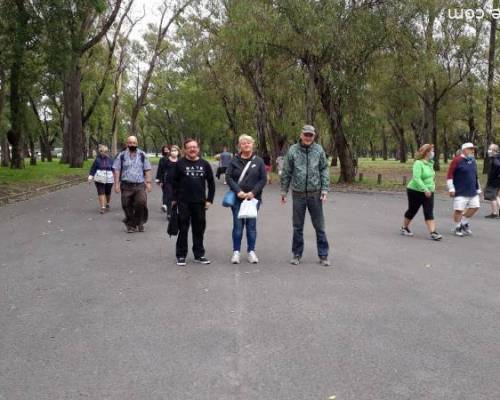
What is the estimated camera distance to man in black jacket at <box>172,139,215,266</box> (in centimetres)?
733

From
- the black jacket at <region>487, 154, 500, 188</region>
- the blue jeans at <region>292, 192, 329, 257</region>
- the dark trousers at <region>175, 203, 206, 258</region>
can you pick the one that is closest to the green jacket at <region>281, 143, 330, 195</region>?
the blue jeans at <region>292, 192, 329, 257</region>

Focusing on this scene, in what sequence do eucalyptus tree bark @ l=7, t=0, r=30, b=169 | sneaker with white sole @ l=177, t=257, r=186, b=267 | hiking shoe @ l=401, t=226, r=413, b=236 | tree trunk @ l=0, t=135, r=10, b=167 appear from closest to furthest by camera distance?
sneaker with white sole @ l=177, t=257, r=186, b=267, hiking shoe @ l=401, t=226, r=413, b=236, eucalyptus tree bark @ l=7, t=0, r=30, b=169, tree trunk @ l=0, t=135, r=10, b=167

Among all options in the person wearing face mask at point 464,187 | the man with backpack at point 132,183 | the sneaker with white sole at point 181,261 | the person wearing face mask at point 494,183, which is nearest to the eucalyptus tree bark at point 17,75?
the man with backpack at point 132,183

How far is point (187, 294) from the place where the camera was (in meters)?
5.75

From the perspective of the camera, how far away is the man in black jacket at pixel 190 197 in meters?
7.33

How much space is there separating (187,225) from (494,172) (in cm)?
871

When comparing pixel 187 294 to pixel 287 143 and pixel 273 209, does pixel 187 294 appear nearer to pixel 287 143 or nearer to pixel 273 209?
pixel 273 209

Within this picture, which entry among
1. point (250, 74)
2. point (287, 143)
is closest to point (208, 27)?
point (250, 74)

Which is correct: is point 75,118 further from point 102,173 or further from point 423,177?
point 423,177

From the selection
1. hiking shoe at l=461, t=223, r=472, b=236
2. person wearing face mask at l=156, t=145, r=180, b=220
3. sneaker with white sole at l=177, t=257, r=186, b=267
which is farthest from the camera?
person wearing face mask at l=156, t=145, r=180, b=220

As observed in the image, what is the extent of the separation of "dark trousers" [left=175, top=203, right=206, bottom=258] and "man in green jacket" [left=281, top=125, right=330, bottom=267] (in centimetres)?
131

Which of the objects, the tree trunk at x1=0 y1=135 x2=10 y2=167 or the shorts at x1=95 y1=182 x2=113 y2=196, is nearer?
the shorts at x1=95 y1=182 x2=113 y2=196

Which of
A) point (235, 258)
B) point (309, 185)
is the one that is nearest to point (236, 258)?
point (235, 258)

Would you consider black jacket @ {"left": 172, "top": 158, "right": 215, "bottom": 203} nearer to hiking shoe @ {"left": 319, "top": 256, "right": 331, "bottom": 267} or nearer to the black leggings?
hiking shoe @ {"left": 319, "top": 256, "right": 331, "bottom": 267}
